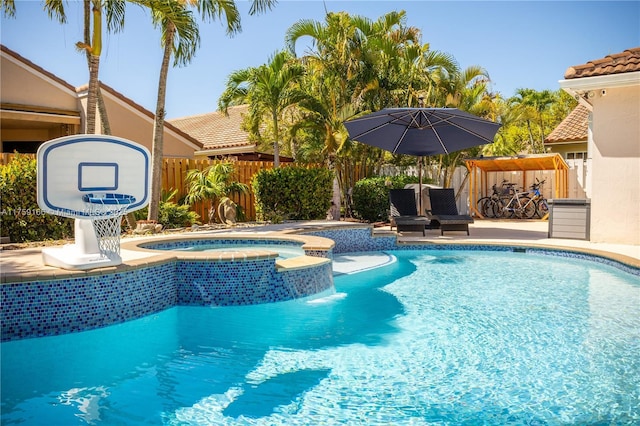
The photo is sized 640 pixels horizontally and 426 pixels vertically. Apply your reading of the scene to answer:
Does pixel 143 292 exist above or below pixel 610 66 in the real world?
below

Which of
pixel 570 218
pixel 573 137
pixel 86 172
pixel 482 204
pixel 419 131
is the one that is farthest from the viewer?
pixel 573 137

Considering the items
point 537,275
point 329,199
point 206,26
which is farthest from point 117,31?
point 537,275

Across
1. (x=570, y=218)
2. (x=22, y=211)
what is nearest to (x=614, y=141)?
(x=570, y=218)

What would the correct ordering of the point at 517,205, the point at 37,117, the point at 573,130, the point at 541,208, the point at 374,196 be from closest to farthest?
the point at 374,196 → the point at 37,117 → the point at 541,208 → the point at 517,205 → the point at 573,130

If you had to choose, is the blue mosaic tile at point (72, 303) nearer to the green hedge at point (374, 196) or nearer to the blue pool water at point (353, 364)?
the blue pool water at point (353, 364)

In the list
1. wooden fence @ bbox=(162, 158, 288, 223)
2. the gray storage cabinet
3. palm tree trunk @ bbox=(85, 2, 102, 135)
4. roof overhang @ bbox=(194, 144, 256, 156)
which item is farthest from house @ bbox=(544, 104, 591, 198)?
palm tree trunk @ bbox=(85, 2, 102, 135)

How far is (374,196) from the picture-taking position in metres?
15.9

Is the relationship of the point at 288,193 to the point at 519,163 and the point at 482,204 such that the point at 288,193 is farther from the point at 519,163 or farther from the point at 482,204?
the point at 519,163

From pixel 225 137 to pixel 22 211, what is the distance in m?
15.5

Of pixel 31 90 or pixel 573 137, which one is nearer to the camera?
→ pixel 31 90

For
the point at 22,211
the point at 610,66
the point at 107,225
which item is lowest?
the point at 107,225

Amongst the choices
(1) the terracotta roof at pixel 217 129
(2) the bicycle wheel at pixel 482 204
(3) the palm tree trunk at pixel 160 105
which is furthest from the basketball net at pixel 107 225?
(2) the bicycle wheel at pixel 482 204

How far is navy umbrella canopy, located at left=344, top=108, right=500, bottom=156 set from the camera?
40.2 feet

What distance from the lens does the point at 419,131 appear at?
43.8 feet
